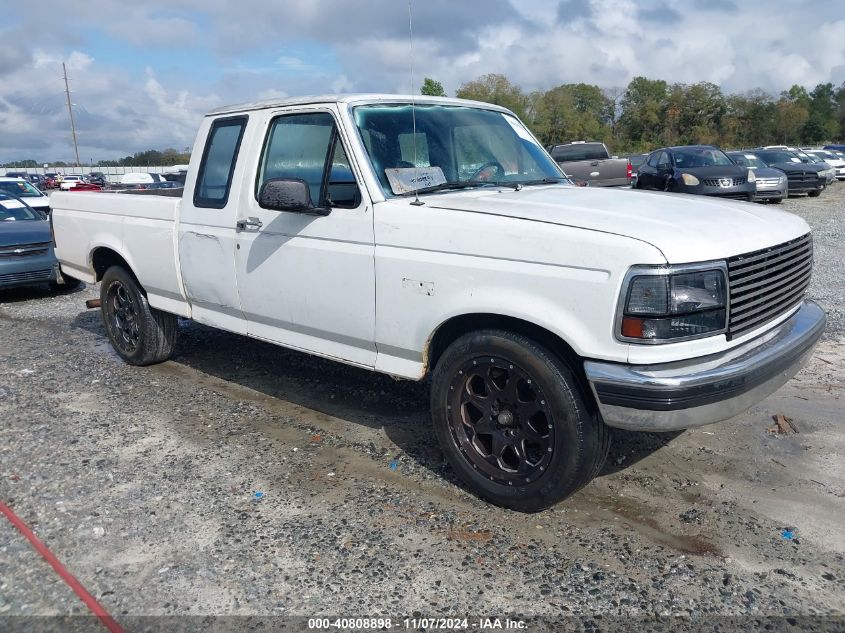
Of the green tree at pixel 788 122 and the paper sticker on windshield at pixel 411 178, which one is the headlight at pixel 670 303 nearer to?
the paper sticker on windshield at pixel 411 178

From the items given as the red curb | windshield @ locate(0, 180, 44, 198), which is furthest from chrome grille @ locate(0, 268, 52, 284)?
the red curb

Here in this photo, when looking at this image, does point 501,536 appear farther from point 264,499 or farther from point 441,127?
point 441,127

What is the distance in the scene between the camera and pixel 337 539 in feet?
11.0

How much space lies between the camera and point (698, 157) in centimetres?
1672

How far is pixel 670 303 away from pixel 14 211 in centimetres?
1122

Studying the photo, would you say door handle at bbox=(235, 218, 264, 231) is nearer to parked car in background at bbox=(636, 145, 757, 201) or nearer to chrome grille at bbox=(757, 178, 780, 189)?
parked car in background at bbox=(636, 145, 757, 201)

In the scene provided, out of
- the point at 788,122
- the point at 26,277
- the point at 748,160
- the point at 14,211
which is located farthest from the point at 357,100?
the point at 788,122

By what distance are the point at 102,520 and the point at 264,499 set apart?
805mm

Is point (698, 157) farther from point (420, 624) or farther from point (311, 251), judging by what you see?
point (420, 624)

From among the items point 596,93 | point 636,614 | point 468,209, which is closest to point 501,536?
point 636,614

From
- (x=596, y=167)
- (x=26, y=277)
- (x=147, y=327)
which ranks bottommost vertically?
(x=26, y=277)

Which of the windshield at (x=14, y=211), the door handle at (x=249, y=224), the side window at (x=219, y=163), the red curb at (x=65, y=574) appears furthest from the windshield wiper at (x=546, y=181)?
the windshield at (x=14, y=211)

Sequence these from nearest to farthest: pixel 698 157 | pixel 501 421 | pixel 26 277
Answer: pixel 501 421 → pixel 26 277 → pixel 698 157

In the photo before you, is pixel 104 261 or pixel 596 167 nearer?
pixel 104 261
